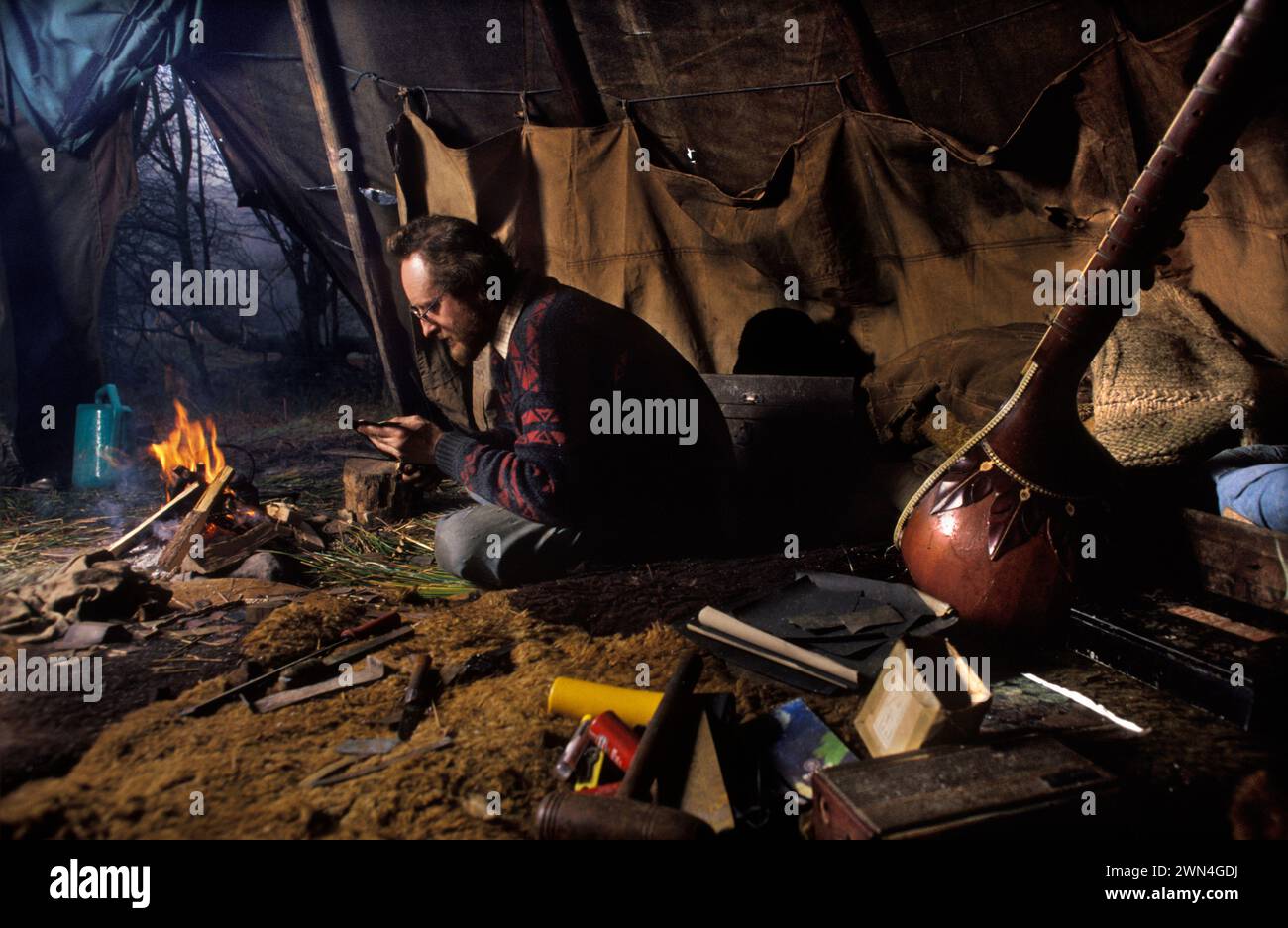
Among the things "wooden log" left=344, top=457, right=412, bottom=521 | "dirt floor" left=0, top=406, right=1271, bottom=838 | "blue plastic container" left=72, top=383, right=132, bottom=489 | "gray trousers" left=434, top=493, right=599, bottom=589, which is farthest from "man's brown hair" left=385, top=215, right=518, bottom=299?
"blue plastic container" left=72, top=383, right=132, bottom=489

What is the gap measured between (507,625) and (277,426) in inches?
257

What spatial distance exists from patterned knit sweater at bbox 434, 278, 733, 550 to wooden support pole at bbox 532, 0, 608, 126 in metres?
2.26

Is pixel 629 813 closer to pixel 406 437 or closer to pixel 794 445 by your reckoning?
pixel 406 437

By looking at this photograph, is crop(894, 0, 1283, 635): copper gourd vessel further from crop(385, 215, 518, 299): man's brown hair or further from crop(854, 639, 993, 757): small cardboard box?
crop(385, 215, 518, 299): man's brown hair

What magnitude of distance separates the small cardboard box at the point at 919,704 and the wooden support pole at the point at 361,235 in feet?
15.6

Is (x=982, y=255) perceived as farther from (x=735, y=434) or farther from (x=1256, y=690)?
(x=1256, y=690)

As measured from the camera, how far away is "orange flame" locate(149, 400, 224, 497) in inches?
182

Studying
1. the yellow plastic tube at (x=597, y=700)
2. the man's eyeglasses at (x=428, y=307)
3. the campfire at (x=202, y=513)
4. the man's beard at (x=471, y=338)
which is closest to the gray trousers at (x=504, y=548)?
the man's beard at (x=471, y=338)

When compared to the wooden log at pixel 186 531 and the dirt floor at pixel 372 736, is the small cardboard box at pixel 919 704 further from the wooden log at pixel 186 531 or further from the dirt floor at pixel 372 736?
the wooden log at pixel 186 531

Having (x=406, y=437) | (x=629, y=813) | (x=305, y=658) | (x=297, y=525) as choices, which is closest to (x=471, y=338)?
(x=406, y=437)

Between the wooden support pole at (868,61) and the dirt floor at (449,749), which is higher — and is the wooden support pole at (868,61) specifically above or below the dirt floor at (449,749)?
above

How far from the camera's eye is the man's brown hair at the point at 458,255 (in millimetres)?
2953

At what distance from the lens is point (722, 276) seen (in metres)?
5.17
